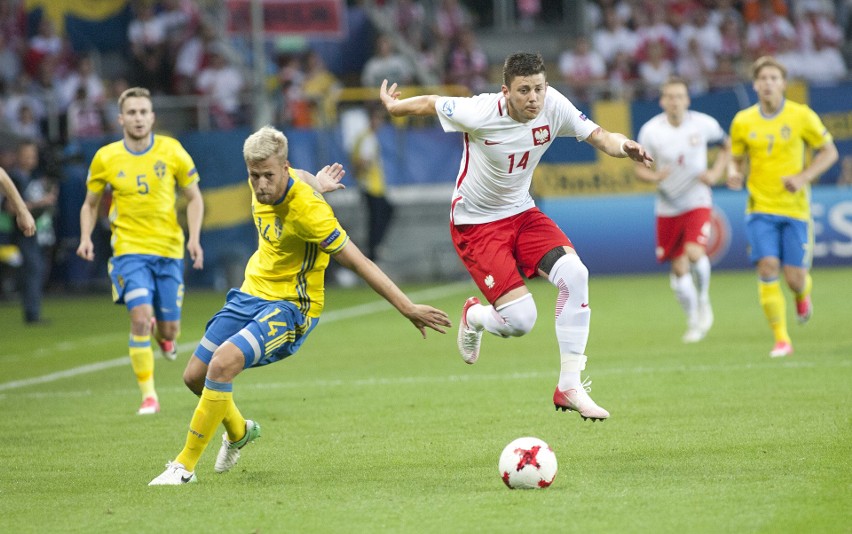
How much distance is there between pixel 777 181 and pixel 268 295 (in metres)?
6.17

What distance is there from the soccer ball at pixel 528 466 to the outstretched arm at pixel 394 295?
76 centimetres

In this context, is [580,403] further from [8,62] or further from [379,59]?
[8,62]

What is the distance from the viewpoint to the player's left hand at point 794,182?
11.2 metres

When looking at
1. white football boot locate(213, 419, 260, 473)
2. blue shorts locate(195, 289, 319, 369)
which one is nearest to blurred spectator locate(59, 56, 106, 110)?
white football boot locate(213, 419, 260, 473)

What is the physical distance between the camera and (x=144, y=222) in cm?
1067

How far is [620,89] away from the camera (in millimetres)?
23078

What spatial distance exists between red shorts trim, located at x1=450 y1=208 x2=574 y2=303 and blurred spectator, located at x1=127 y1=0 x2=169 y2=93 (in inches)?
686

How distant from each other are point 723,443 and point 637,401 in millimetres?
1889

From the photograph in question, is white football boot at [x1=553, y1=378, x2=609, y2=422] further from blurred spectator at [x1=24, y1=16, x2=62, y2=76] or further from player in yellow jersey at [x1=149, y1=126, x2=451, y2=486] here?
blurred spectator at [x1=24, y1=16, x2=62, y2=76]

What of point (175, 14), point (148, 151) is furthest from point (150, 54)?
point (148, 151)

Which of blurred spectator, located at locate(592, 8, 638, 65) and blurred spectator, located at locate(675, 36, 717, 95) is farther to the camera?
blurred spectator, located at locate(592, 8, 638, 65)

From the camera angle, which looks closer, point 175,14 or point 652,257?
point 652,257

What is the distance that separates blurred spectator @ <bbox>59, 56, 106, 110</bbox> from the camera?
2427 cm

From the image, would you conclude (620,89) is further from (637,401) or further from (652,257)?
(637,401)
